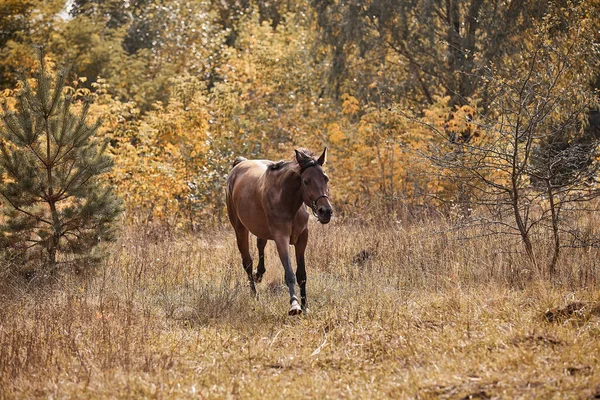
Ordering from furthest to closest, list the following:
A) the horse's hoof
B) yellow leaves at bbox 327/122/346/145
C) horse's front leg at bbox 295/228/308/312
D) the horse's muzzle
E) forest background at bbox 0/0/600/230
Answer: yellow leaves at bbox 327/122/346/145
forest background at bbox 0/0/600/230
horse's front leg at bbox 295/228/308/312
the horse's hoof
the horse's muzzle

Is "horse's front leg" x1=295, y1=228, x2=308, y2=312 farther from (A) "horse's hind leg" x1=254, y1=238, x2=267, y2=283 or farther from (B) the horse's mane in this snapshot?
(A) "horse's hind leg" x1=254, y1=238, x2=267, y2=283

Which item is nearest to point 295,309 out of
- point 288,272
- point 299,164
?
point 288,272

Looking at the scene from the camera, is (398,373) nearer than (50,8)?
Yes

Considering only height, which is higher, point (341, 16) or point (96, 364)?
point (341, 16)

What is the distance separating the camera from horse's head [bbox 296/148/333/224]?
7.87 metres

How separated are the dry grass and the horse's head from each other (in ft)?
3.70

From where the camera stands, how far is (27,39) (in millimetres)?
26422

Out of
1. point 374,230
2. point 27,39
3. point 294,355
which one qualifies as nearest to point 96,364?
point 294,355

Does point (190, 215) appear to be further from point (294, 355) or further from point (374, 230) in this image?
point (294, 355)

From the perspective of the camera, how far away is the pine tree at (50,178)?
9.63 meters

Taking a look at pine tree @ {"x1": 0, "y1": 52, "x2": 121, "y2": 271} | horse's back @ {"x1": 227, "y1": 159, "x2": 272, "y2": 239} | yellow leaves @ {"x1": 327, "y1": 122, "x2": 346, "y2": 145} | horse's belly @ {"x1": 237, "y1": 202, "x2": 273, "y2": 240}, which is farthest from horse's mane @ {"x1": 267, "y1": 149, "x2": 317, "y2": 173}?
yellow leaves @ {"x1": 327, "y1": 122, "x2": 346, "y2": 145}

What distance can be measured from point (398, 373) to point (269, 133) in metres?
14.2

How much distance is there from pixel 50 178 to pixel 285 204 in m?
3.44

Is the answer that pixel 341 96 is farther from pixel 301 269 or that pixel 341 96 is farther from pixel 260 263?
pixel 301 269
